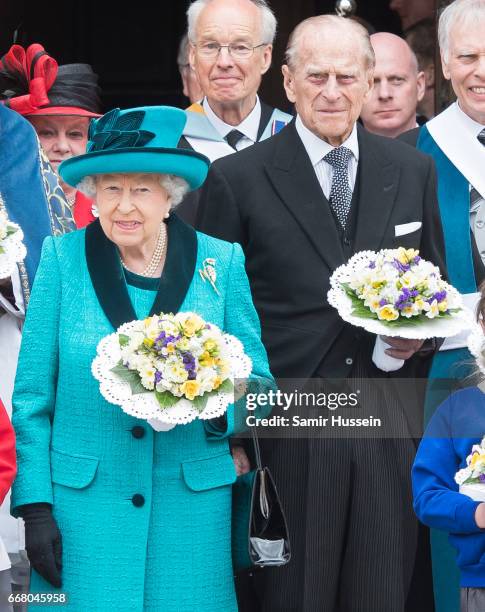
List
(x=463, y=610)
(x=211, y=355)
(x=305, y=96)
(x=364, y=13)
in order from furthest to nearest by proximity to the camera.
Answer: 1. (x=364, y=13)
2. (x=305, y=96)
3. (x=463, y=610)
4. (x=211, y=355)

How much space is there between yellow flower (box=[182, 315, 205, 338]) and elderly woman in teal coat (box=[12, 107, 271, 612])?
0.84 ft

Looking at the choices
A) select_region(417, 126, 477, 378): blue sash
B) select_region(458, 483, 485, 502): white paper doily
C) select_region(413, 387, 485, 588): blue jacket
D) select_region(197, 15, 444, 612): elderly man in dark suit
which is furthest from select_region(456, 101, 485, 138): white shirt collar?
select_region(458, 483, 485, 502): white paper doily

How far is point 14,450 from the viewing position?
417 centimetres

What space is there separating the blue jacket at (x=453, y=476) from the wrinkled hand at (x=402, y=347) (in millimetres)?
244

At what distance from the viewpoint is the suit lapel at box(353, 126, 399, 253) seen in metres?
4.99

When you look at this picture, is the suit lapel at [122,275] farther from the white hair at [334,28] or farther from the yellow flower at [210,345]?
the white hair at [334,28]

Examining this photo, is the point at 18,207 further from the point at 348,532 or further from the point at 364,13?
the point at 364,13

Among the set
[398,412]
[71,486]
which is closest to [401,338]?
[398,412]

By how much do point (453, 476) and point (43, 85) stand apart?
2.29 meters

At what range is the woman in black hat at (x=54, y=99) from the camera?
5820 mm

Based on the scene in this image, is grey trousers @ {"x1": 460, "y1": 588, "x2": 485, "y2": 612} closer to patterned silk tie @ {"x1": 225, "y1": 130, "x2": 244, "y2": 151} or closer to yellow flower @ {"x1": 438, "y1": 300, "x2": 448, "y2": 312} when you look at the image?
yellow flower @ {"x1": 438, "y1": 300, "x2": 448, "y2": 312}

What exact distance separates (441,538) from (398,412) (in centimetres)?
59

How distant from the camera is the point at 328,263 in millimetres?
4934

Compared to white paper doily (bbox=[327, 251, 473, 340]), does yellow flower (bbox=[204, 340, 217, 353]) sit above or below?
below
